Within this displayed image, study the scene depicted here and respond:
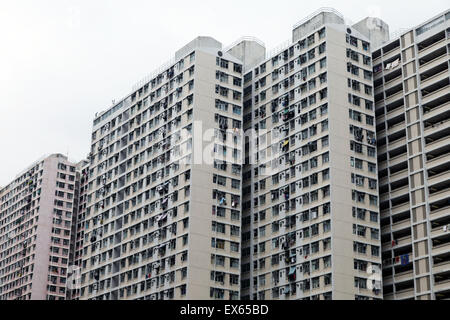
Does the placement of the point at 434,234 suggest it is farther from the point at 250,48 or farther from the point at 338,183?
the point at 250,48

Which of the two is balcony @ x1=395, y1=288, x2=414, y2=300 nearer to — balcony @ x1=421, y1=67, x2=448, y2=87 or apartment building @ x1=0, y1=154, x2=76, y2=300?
balcony @ x1=421, y1=67, x2=448, y2=87

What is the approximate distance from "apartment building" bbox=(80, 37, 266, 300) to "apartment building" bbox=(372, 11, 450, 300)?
19998mm

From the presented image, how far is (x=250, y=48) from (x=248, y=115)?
11842 mm

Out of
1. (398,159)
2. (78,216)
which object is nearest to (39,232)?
(78,216)

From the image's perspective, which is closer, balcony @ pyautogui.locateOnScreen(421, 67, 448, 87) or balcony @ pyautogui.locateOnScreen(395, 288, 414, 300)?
balcony @ pyautogui.locateOnScreen(395, 288, 414, 300)

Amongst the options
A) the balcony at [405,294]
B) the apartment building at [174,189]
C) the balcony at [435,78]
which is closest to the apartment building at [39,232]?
the apartment building at [174,189]

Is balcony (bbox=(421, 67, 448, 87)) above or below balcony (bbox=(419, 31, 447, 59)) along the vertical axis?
below

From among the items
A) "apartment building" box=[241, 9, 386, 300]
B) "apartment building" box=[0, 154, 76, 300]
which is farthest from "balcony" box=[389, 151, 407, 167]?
"apartment building" box=[0, 154, 76, 300]

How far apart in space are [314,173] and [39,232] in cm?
7899

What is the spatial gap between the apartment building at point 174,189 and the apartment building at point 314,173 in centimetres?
376

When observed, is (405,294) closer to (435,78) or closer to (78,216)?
(435,78)

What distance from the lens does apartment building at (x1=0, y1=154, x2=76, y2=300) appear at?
496ft

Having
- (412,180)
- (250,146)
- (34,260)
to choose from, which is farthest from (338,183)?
(34,260)

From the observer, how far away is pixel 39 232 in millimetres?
152625
